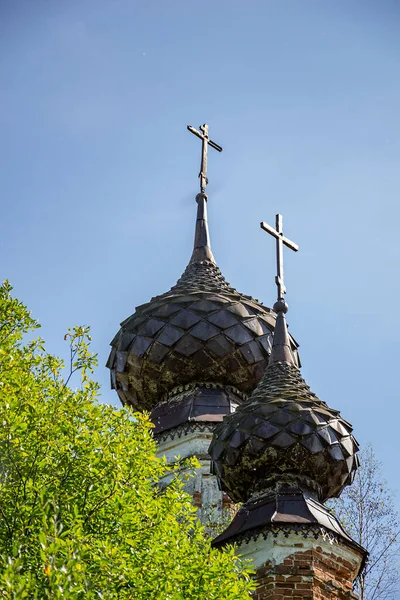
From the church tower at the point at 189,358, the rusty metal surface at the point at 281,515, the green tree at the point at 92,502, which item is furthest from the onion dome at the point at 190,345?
the green tree at the point at 92,502

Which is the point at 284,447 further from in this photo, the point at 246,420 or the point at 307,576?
the point at 307,576

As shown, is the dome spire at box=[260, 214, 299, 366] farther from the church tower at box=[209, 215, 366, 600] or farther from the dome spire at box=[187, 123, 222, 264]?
the dome spire at box=[187, 123, 222, 264]

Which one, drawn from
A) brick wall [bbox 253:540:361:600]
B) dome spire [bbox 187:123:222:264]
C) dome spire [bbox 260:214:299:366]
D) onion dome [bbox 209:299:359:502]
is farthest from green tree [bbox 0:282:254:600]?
dome spire [bbox 187:123:222:264]

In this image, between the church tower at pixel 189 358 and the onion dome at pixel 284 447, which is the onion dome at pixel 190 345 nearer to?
the church tower at pixel 189 358

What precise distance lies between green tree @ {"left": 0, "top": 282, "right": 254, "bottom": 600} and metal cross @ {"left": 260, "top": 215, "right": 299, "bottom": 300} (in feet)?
17.1

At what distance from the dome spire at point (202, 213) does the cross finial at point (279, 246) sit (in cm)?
221

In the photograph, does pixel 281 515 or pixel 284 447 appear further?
pixel 284 447

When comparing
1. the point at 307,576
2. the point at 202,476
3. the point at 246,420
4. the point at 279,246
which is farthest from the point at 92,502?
the point at 279,246

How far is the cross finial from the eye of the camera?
13.1m

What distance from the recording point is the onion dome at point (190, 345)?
14156mm

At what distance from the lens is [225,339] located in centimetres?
1420

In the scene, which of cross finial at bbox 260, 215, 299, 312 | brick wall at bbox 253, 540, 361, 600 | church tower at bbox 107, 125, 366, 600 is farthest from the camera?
cross finial at bbox 260, 215, 299, 312

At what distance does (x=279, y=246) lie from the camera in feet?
44.8

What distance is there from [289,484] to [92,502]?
11.4 feet
